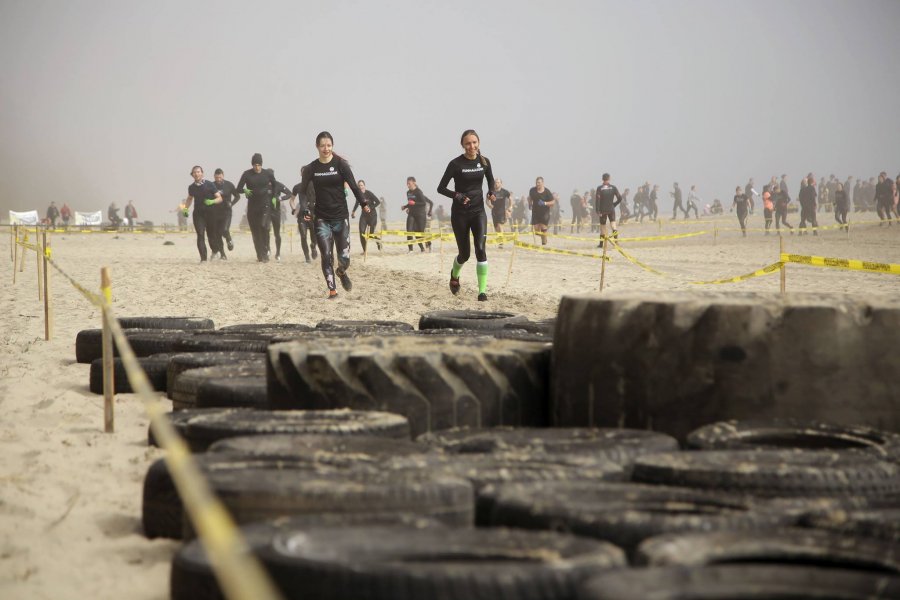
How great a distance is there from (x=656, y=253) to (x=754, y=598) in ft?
102

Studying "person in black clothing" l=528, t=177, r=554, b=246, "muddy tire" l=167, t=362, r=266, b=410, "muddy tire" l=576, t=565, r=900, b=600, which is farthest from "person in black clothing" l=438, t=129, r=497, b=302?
"person in black clothing" l=528, t=177, r=554, b=246

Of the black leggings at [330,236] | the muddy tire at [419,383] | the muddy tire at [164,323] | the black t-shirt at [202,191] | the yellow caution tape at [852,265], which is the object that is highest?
the black t-shirt at [202,191]

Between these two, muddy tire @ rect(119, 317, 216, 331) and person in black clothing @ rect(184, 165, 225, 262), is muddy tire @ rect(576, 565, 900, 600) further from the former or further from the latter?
person in black clothing @ rect(184, 165, 225, 262)

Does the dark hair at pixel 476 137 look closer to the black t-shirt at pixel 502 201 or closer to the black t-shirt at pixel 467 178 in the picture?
the black t-shirt at pixel 467 178

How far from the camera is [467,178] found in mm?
14102

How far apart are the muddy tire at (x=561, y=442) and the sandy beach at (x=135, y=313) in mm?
1230

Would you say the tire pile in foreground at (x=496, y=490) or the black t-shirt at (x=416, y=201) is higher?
the black t-shirt at (x=416, y=201)

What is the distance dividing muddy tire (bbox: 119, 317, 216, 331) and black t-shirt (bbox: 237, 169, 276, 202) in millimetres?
12430

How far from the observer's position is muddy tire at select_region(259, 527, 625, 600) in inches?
111

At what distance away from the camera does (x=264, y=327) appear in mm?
10195

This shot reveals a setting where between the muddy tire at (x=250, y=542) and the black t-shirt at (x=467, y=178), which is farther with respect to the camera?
the black t-shirt at (x=467, y=178)

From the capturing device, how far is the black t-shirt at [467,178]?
1409 centimetres

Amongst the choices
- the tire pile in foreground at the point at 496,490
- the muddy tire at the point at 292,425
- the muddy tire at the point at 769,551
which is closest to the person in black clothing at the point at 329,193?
the tire pile in foreground at the point at 496,490

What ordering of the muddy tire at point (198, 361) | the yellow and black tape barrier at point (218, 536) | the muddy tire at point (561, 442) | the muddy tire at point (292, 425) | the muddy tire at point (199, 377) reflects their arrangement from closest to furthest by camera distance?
the yellow and black tape barrier at point (218, 536), the muddy tire at point (561, 442), the muddy tire at point (292, 425), the muddy tire at point (199, 377), the muddy tire at point (198, 361)
